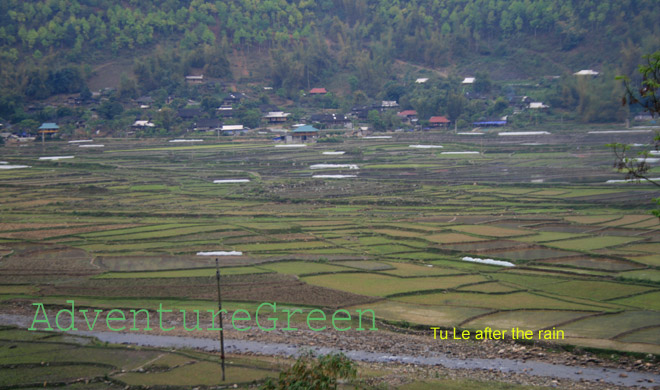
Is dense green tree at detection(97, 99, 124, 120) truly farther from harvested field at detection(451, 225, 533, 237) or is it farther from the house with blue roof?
harvested field at detection(451, 225, 533, 237)

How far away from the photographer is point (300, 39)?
117312mm

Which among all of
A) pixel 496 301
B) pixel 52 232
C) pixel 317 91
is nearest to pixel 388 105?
pixel 317 91

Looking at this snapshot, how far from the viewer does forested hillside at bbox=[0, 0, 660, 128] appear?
9288 centimetres

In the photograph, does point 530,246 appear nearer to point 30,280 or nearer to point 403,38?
point 30,280

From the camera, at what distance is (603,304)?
60.7 ft

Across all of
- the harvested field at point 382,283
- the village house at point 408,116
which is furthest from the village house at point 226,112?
the harvested field at point 382,283

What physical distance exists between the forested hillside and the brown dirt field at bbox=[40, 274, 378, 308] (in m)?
68.3

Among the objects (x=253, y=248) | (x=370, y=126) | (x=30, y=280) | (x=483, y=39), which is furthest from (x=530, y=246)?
(x=483, y=39)

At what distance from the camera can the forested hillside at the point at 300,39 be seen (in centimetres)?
9288

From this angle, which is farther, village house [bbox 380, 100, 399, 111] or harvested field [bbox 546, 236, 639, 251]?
village house [bbox 380, 100, 399, 111]

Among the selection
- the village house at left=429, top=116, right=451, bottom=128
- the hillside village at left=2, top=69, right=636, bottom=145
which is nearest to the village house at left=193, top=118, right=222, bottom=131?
the hillside village at left=2, top=69, right=636, bottom=145

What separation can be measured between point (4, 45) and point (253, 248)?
9147 cm

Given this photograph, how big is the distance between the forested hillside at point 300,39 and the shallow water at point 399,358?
239 ft

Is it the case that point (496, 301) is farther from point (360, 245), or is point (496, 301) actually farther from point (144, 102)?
point (144, 102)
